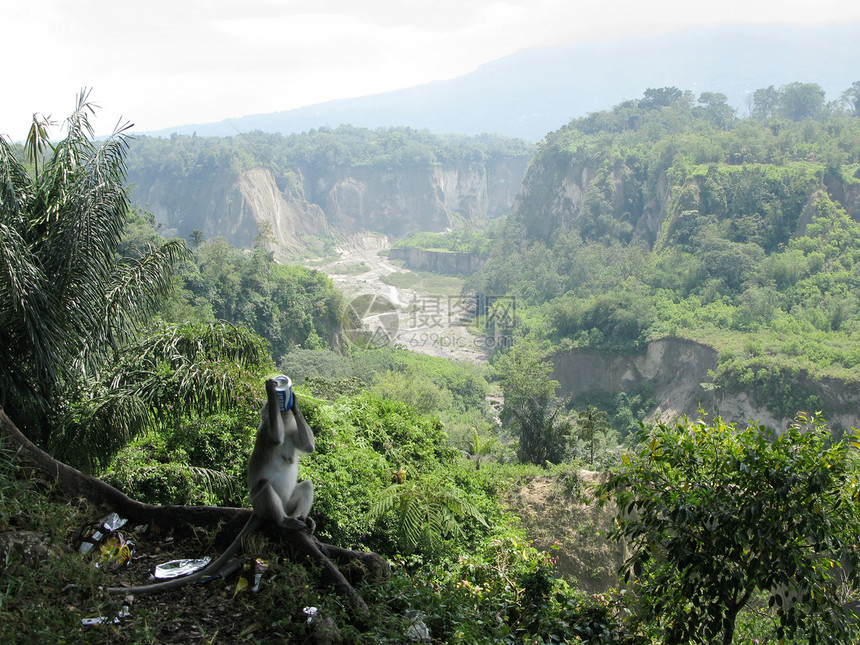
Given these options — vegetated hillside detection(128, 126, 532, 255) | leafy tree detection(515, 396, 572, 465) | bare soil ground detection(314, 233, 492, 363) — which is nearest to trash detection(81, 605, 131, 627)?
leafy tree detection(515, 396, 572, 465)

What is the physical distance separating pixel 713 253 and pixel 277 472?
158ft

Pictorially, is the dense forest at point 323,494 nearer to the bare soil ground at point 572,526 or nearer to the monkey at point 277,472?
the bare soil ground at point 572,526

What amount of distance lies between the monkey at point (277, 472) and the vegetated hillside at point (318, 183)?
7979 centimetres

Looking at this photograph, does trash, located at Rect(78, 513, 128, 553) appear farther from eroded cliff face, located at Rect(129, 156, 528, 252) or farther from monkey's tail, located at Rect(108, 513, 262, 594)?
eroded cliff face, located at Rect(129, 156, 528, 252)

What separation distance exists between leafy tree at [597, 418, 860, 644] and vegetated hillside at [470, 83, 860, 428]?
3005cm

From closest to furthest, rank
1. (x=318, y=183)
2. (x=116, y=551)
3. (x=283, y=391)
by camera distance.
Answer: (x=283, y=391) < (x=116, y=551) < (x=318, y=183)

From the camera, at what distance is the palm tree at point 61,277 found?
23.4 feet

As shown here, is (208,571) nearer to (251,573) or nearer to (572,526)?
(251,573)

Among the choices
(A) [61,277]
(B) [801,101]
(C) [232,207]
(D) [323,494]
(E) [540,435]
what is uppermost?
(B) [801,101]

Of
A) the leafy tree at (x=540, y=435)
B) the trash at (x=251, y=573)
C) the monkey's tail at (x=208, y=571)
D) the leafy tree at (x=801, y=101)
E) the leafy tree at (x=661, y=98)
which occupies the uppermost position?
the leafy tree at (x=661, y=98)

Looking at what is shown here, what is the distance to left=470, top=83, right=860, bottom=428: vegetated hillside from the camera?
34.8m

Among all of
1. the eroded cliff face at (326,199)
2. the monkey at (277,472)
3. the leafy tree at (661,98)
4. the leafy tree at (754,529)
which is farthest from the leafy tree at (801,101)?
the monkey at (277,472)

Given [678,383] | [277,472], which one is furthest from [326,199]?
[277,472]

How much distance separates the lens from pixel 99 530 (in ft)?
18.6
